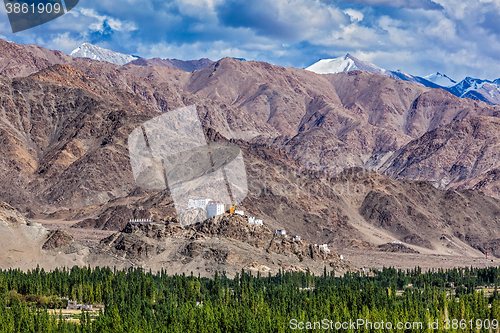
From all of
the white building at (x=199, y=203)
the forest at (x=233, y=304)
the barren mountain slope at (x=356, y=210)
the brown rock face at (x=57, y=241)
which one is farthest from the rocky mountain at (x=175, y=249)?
the barren mountain slope at (x=356, y=210)

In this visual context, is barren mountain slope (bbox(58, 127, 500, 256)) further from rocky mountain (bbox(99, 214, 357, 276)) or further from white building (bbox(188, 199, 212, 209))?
rocky mountain (bbox(99, 214, 357, 276))

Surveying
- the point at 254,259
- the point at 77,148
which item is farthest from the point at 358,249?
the point at 77,148

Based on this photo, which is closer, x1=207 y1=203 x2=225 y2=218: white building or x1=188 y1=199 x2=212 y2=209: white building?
x1=207 y1=203 x2=225 y2=218: white building

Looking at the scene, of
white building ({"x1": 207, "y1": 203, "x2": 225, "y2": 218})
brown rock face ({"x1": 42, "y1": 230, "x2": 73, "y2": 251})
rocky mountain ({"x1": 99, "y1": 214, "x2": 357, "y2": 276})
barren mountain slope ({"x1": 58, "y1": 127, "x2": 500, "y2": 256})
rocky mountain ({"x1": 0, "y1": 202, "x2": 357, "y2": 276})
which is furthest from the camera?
barren mountain slope ({"x1": 58, "y1": 127, "x2": 500, "y2": 256})

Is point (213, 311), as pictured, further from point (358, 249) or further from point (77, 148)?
point (77, 148)

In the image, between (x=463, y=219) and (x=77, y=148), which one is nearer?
(x=463, y=219)

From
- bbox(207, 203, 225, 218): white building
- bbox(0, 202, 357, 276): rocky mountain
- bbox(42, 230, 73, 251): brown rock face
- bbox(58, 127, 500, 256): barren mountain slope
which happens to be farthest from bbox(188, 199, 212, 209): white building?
bbox(42, 230, 73, 251): brown rock face

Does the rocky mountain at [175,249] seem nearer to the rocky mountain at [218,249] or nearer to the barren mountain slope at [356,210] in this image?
the rocky mountain at [218,249]

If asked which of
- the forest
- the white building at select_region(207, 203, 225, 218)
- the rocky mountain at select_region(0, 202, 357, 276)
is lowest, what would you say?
the forest
